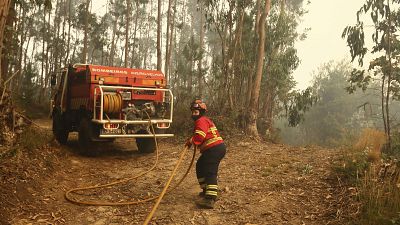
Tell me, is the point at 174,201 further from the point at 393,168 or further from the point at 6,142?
the point at 393,168

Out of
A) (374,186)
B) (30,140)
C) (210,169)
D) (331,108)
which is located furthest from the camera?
(331,108)

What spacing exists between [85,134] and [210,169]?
4.47 m

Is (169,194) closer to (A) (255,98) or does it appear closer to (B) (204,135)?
(B) (204,135)

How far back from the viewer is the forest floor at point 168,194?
15.2 ft

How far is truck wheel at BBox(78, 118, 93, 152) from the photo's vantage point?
8.25m

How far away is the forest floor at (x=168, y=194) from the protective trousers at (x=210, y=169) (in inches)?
11.3

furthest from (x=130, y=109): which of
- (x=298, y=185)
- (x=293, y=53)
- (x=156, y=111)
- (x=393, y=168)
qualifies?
(x=293, y=53)

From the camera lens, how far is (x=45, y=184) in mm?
5730

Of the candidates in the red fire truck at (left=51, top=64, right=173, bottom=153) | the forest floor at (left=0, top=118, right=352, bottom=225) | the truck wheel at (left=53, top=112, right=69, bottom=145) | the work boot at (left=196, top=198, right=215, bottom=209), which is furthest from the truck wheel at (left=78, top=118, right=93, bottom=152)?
the work boot at (left=196, top=198, right=215, bottom=209)

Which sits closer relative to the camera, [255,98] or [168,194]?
[168,194]

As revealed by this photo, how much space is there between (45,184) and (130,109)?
2.99m

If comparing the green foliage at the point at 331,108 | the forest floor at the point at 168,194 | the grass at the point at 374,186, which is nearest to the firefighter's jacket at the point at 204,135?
the forest floor at the point at 168,194

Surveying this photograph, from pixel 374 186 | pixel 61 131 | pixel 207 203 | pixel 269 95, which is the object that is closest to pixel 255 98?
pixel 61 131

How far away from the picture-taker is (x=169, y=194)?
18.7 ft
